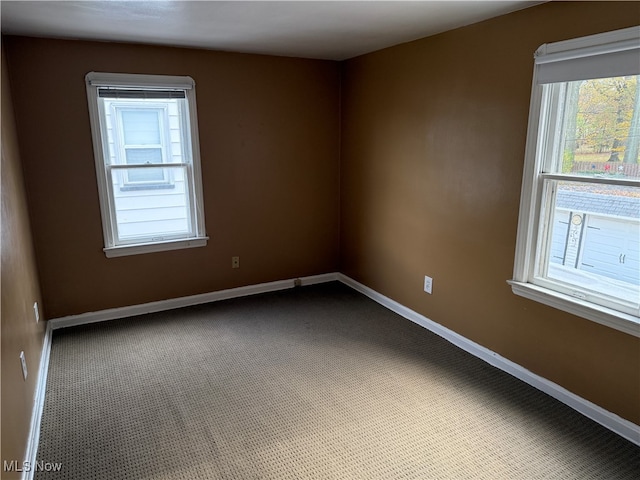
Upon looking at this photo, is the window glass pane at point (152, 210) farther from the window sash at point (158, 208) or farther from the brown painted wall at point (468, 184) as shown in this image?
the brown painted wall at point (468, 184)

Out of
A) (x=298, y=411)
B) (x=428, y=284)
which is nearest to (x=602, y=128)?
(x=428, y=284)

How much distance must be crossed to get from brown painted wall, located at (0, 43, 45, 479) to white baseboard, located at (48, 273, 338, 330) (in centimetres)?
38

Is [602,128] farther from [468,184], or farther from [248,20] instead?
[248,20]

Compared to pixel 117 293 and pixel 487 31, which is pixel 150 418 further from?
pixel 487 31

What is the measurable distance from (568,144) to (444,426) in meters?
1.61

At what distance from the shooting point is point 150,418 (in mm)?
2305

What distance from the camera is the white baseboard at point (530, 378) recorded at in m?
2.15

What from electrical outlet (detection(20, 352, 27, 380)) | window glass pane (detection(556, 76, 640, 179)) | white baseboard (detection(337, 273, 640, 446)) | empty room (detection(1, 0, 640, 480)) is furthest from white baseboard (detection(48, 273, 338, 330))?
window glass pane (detection(556, 76, 640, 179))

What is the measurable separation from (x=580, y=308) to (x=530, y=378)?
586mm

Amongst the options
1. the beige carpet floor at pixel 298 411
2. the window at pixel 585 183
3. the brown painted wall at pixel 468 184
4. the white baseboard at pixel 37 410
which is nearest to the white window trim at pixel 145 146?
the beige carpet floor at pixel 298 411

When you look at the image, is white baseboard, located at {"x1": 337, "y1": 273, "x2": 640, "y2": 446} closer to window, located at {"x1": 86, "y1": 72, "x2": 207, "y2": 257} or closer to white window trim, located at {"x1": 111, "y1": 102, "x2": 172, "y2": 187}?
window, located at {"x1": 86, "y1": 72, "x2": 207, "y2": 257}

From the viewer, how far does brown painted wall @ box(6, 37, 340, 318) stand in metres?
3.09

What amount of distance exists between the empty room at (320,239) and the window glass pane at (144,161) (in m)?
0.01

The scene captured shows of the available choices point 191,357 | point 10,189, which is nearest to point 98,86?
point 10,189
